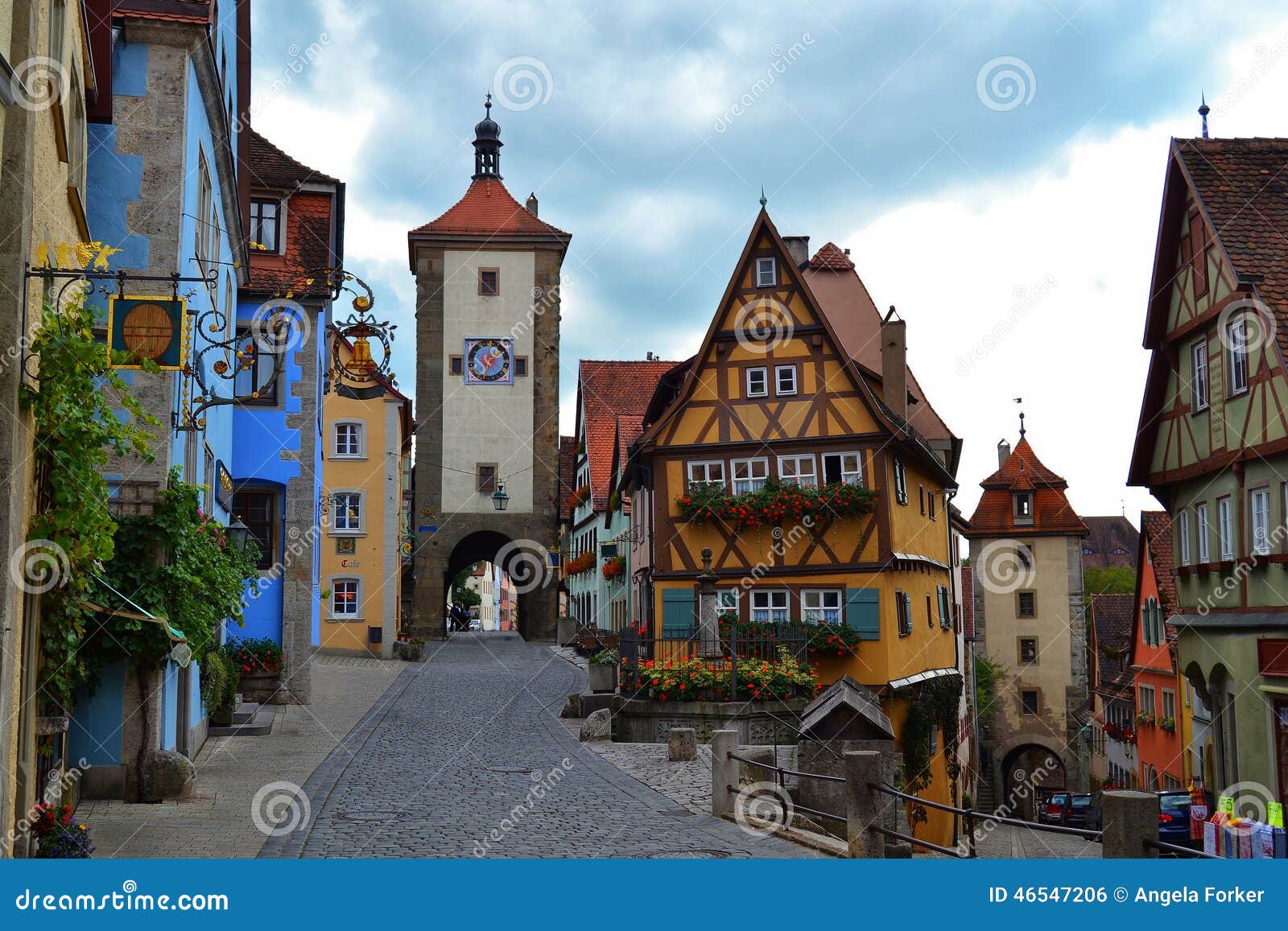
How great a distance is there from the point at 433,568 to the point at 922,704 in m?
26.3

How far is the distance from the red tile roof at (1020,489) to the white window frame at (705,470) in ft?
82.0

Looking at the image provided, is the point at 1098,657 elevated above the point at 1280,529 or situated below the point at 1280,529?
below

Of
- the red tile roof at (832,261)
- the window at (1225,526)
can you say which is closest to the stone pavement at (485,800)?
the window at (1225,526)

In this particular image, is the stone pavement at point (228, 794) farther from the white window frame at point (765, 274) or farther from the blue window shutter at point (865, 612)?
the white window frame at point (765, 274)

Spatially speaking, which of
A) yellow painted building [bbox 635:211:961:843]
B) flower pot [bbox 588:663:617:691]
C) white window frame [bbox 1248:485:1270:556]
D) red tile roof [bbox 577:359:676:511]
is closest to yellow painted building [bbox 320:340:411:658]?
red tile roof [bbox 577:359:676:511]

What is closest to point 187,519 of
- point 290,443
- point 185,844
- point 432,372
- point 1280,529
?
point 185,844

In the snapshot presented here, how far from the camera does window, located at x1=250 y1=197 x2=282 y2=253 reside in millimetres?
22953

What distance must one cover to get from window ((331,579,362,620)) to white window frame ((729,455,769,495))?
17.2 metres

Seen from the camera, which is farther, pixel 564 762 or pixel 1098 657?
pixel 1098 657

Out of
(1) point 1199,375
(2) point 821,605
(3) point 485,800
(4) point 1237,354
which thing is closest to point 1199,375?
(1) point 1199,375

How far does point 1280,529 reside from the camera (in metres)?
18.0

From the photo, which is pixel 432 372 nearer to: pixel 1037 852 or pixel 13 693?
pixel 1037 852

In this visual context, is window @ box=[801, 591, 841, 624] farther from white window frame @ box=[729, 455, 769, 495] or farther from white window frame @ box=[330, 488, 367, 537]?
white window frame @ box=[330, 488, 367, 537]

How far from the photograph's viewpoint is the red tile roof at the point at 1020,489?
48219 mm
